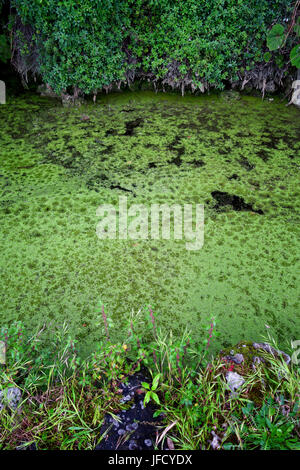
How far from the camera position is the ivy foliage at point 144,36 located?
8.37ft

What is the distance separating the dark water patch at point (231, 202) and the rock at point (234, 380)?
42.6 inches

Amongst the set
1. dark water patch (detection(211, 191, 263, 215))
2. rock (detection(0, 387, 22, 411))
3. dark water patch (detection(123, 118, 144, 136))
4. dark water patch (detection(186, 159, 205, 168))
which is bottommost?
rock (detection(0, 387, 22, 411))

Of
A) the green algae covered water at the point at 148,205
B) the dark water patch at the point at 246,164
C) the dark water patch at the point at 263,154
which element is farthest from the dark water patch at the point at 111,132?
the dark water patch at the point at 263,154

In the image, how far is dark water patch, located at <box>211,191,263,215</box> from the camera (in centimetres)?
188

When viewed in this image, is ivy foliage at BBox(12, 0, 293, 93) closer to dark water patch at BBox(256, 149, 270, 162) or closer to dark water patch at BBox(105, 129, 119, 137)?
dark water patch at BBox(105, 129, 119, 137)

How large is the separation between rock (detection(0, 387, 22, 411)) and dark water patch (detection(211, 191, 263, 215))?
4.64 ft

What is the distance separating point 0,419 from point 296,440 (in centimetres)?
89

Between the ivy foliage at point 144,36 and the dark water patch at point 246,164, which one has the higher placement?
the ivy foliage at point 144,36

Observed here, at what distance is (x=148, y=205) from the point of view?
1.90 m
